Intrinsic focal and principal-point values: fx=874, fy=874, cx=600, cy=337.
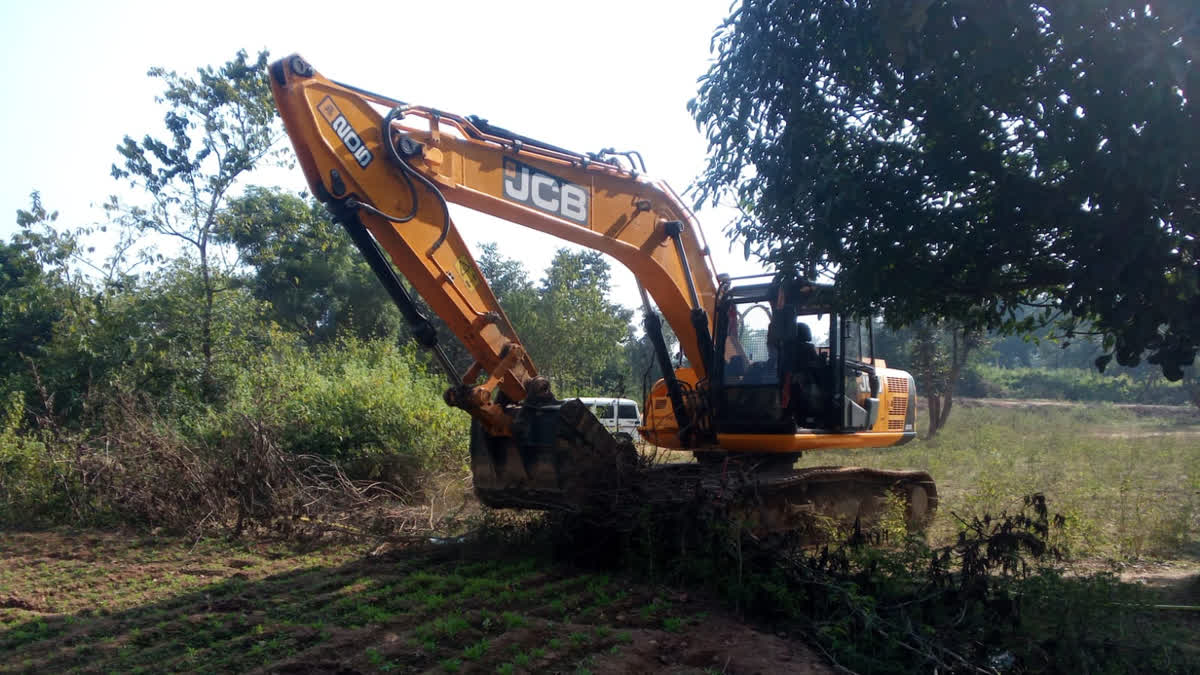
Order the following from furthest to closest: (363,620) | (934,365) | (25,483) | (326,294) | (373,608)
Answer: (326,294)
(934,365)
(25,483)
(373,608)
(363,620)

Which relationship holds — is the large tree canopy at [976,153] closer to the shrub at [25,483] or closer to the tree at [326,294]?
the shrub at [25,483]

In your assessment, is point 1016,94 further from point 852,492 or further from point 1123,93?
point 852,492

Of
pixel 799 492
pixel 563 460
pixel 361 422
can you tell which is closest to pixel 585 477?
pixel 563 460

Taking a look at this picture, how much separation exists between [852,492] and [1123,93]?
16.6 ft

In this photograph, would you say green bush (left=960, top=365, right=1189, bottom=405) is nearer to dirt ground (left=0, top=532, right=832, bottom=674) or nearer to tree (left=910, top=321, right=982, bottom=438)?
tree (left=910, top=321, right=982, bottom=438)

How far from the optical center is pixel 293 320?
2966cm

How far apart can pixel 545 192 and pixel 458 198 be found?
2.76 ft

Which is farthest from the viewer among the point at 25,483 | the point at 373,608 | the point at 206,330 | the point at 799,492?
the point at 206,330

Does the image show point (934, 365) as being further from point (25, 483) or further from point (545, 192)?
point (25, 483)

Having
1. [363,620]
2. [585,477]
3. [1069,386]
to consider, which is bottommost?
[363,620]

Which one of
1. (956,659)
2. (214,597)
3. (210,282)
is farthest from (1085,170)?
(210,282)

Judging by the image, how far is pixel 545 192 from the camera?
7.46m

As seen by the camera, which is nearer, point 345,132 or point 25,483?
point 345,132

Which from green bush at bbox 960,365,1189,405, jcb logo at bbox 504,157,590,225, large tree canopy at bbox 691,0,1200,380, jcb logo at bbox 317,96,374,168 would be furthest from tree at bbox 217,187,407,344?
green bush at bbox 960,365,1189,405
